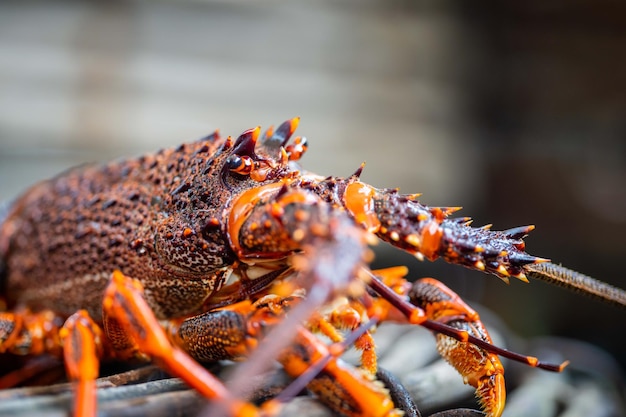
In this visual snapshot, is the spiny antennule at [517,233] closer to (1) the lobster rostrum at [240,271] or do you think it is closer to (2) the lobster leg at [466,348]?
(1) the lobster rostrum at [240,271]

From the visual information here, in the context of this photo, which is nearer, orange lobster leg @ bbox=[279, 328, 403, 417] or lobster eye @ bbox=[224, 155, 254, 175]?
orange lobster leg @ bbox=[279, 328, 403, 417]

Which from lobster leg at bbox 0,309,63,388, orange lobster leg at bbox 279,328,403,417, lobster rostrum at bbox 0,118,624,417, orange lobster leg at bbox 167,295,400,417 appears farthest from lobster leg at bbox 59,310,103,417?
lobster leg at bbox 0,309,63,388

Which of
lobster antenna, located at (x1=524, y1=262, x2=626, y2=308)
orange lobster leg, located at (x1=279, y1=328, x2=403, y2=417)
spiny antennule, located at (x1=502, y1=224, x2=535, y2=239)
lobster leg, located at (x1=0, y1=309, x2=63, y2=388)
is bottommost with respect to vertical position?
lobster leg, located at (x1=0, y1=309, x2=63, y2=388)

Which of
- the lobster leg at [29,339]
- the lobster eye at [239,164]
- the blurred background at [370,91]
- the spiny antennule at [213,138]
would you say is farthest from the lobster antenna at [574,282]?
the blurred background at [370,91]

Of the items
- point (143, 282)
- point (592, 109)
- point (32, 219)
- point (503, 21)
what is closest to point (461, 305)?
point (143, 282)

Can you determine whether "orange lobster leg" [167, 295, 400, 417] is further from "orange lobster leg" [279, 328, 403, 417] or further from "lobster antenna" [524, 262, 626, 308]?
"lobster antenna" [524, 262, 626, 308]

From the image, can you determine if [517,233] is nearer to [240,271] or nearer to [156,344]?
[240,271]

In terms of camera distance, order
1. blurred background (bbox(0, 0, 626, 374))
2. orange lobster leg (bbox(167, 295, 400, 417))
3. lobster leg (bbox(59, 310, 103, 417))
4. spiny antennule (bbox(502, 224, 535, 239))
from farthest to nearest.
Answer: blurred background (bbox(0, 0, 626, 374)) < spiny antennule (bbox(502, 224, 535, 239)) < orange lobster leg (bbox(167, 295, 400, 417)) < lobster leg (bbox(59, 310, 103, 417))
